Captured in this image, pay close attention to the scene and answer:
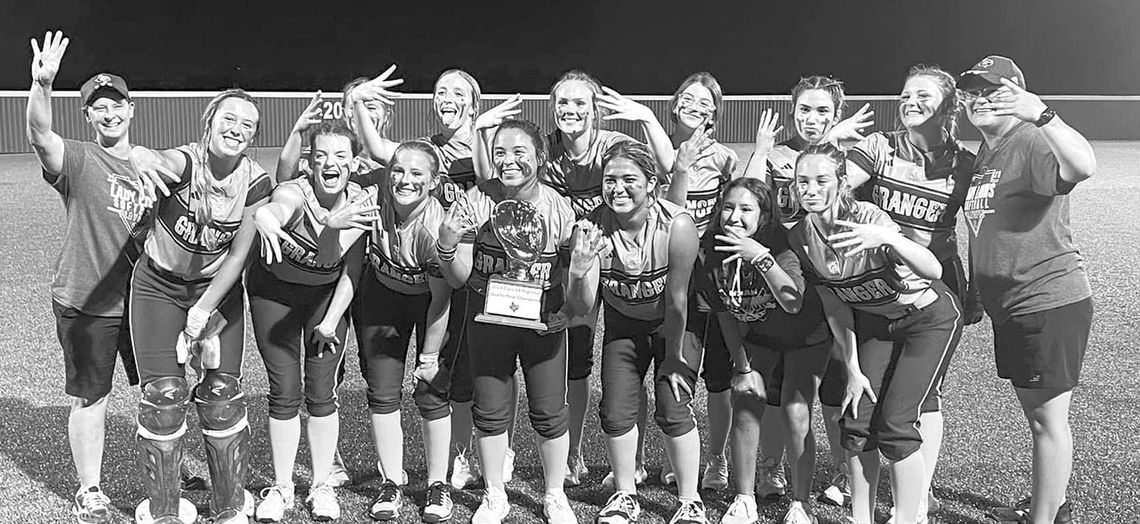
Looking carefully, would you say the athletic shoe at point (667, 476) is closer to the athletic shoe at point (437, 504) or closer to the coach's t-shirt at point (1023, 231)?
the athletic shoe at point (437, 504)

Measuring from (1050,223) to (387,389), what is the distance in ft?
8.62

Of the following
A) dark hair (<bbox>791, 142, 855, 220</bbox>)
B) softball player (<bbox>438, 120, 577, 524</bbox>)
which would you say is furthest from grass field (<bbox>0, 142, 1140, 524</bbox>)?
dark hair (<bbox>791, 142, 855, 220</bbox>)

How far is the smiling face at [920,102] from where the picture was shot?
156 inches

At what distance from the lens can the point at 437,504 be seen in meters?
4.19

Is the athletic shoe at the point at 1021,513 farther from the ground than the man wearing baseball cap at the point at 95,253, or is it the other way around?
the man wearing baseball cap at the point at 95,253

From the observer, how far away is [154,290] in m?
4.02

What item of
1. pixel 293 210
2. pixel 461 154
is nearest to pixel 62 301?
pixel 293 210

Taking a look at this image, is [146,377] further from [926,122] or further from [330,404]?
[926,122]

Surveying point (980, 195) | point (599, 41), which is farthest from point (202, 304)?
point (599, 41)

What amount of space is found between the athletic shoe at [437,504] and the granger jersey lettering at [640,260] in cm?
108

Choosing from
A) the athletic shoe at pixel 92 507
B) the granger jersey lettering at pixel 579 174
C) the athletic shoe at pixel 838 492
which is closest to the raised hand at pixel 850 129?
the granger jersey lettering at pixel 579 174

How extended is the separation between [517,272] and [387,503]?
1135 millimetres

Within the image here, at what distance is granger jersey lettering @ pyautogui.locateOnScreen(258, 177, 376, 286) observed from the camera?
402 centimetres

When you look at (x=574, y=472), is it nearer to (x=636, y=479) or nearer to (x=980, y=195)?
(x=636, y=479)
